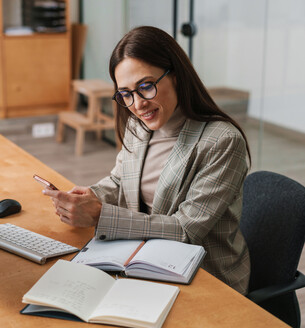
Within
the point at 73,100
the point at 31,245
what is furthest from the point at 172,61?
the point at 73,100

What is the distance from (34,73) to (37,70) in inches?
1.7

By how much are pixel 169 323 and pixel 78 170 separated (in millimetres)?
3377

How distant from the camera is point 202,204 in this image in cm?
156

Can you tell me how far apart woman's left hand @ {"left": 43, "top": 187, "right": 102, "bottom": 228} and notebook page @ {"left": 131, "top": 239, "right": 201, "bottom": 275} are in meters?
0.17

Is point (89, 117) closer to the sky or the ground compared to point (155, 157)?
closer to the ground

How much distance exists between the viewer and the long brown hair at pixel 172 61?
157 cm

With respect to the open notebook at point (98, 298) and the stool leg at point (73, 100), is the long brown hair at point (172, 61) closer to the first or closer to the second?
the open notebook at point (98, 298)

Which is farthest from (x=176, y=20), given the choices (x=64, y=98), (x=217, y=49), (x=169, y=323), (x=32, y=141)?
(x=169, y=323)

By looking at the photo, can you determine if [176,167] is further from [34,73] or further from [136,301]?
[34,73]

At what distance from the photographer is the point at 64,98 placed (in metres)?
6.27

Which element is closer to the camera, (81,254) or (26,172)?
(81,254)

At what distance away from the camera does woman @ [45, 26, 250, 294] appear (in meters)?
1.54

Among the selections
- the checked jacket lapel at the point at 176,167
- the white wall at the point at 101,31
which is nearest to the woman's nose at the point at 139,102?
the checked jacket lapel at the point at 176,167

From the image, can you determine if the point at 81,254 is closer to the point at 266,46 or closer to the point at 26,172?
the point at 26,172
